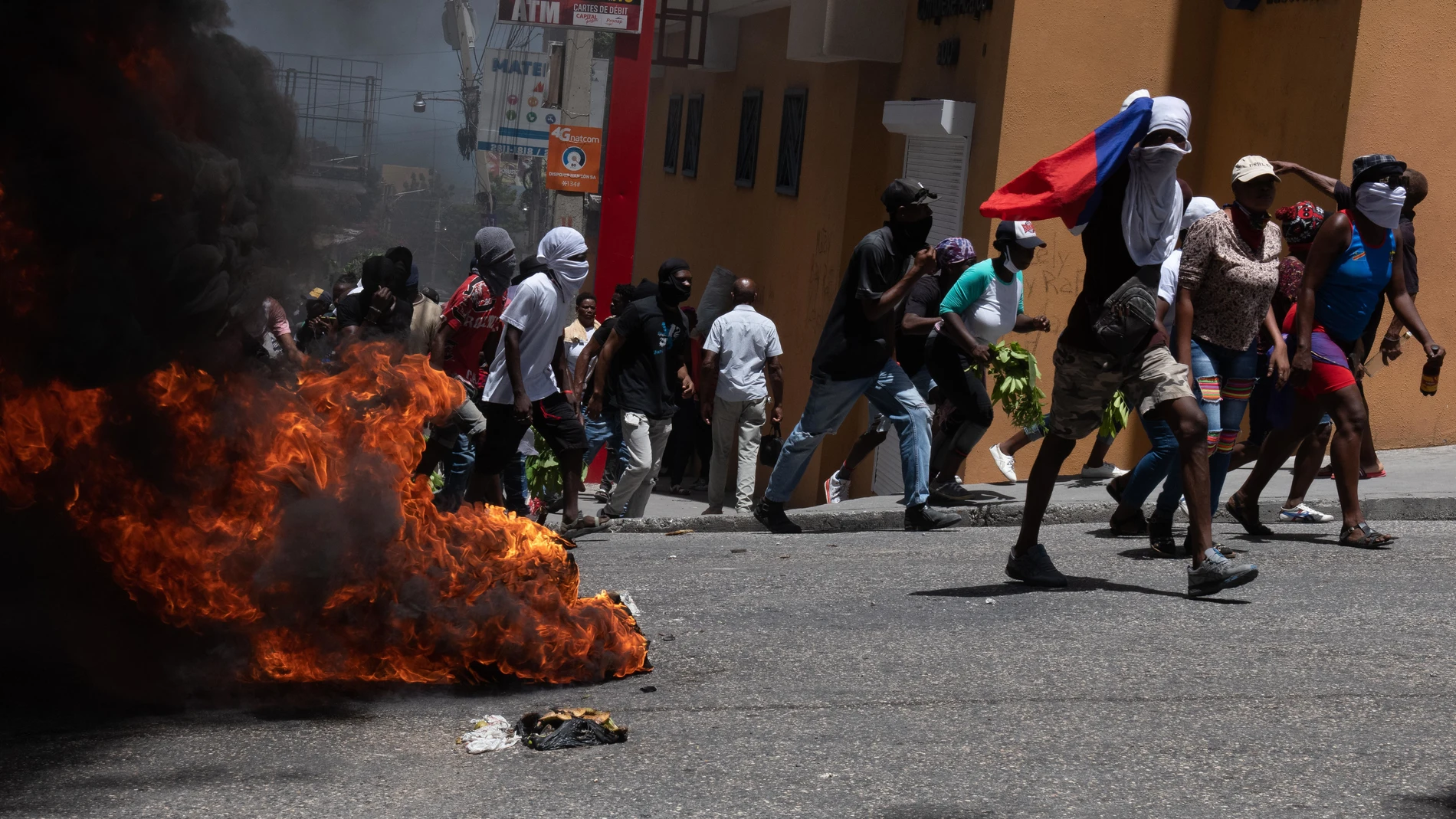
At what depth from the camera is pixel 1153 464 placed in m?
7.50

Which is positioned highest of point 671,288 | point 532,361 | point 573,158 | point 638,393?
point 573,158

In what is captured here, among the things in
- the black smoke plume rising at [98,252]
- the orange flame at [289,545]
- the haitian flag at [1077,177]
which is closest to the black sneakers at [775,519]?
the haitian flag at [1077,177]

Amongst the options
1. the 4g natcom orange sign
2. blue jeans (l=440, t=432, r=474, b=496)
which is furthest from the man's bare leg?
the 4g natcom orange sign

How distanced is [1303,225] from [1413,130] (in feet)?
10.2

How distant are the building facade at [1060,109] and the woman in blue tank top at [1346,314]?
332 cm

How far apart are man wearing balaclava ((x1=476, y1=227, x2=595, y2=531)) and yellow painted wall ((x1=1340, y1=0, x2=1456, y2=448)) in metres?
5.79

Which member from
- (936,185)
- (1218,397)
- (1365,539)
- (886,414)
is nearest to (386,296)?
(886,414)

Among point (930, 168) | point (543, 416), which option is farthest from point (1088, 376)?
point (930, 168)

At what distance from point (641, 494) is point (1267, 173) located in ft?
15.7

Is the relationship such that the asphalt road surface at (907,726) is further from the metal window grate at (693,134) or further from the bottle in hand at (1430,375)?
the metal window grate at (693,134)

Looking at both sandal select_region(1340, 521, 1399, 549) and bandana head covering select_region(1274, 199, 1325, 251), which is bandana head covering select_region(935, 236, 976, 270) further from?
sandal select_region(1340, 521, 1399, 549)

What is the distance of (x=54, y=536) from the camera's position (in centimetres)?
477

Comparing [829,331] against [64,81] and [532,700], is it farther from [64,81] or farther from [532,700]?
[64,81]

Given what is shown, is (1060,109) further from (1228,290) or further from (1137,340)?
(1137,340)
